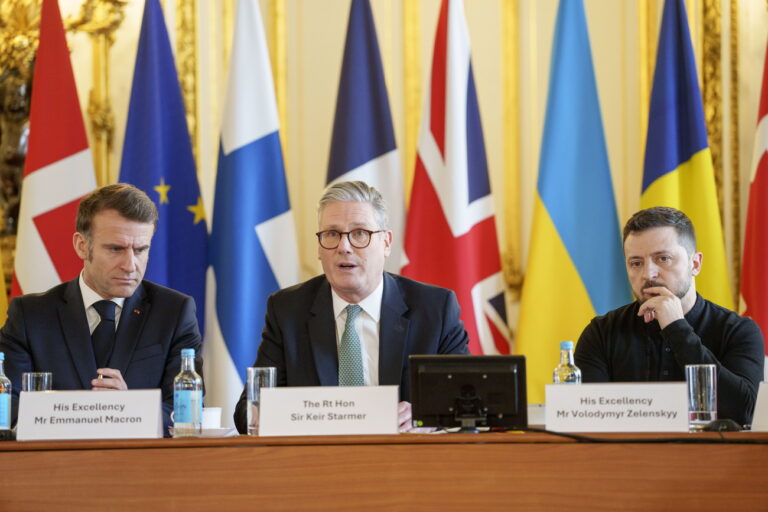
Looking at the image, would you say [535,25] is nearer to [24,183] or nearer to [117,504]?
[24,183]

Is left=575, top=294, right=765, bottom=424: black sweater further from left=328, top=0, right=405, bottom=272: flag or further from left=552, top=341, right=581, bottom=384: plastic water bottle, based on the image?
left=328, top=0, right=405, bottom=272: flag

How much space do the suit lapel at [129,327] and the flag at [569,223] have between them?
6.43 ft

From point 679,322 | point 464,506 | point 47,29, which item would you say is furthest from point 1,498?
point 47,29

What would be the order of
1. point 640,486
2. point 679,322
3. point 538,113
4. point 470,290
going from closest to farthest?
1. point 640,486
2. point 679,322
3. point 470,290
4. point 538,113

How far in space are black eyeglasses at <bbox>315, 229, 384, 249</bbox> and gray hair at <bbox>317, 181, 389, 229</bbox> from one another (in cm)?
7

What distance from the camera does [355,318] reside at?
3359 millimetres

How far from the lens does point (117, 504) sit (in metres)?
2.12

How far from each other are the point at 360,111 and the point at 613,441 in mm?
3134

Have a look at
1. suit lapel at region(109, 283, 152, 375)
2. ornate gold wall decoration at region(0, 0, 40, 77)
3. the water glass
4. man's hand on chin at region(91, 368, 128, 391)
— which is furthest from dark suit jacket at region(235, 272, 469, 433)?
ornate gold wall decoration at region(0, 0, 40, 77)

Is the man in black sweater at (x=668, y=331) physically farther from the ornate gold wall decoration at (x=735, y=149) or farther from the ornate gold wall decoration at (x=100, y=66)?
the ornate gold wall decoration at (x=100, y=66)

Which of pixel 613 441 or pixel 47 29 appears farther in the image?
pixel 47 29

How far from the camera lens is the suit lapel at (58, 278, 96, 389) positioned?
10.9 ft

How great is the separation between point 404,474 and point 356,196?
1379 mm

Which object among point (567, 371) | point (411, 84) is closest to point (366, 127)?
point (411, 84)
